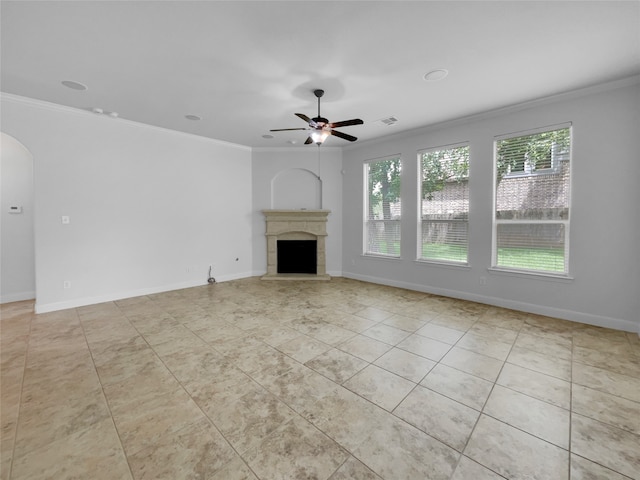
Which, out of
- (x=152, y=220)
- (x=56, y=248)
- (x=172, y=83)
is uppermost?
(x=172, y=83)

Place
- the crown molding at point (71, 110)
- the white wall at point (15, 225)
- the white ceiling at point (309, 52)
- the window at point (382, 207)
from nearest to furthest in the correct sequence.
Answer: the white ceiling at point (309, 52)
the crown molding at point (71, 110)
the white wall at point (15, 225)
the window at point (382, 207)

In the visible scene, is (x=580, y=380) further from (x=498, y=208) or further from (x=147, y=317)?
(x=147, y=317)

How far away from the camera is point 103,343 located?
3.02 meters

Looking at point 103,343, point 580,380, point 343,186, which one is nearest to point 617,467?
point 580,380

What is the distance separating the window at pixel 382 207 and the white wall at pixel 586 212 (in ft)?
3.83

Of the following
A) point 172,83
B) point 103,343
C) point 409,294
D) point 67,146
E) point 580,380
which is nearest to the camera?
point 580,380

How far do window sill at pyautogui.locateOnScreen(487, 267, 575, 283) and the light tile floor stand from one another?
1.96 ft

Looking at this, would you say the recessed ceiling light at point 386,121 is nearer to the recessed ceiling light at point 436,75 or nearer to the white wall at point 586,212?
the white wall at point 586,212

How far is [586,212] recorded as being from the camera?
350 cm

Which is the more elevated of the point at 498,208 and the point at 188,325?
the point at 498,208

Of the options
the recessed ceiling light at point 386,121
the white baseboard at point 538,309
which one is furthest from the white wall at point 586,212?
the recessed ceiling light at point 386,121

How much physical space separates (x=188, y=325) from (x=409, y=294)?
3.69m

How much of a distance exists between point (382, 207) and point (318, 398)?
4.42 meters

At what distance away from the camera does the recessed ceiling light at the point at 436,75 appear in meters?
3.04
